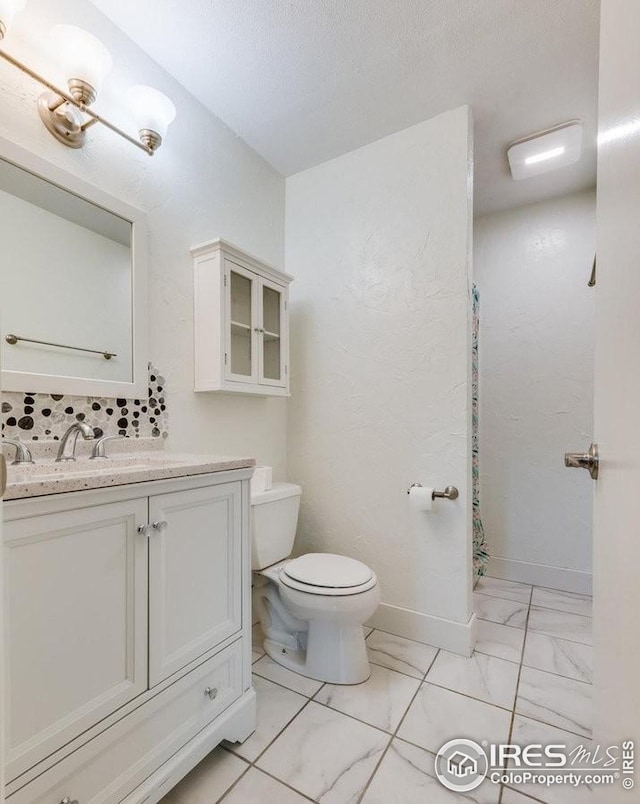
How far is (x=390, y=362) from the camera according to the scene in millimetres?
1938

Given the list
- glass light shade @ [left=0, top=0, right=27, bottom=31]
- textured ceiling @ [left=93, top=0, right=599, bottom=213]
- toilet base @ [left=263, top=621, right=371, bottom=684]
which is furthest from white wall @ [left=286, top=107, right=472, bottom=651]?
glass light shade @ [left=0, top=0, right=27, bottom=31]

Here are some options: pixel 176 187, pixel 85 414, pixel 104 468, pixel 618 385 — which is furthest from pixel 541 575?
pixel 176 187

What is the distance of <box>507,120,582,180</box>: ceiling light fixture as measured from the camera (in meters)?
1.85

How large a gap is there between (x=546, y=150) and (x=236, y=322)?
1.78 metres

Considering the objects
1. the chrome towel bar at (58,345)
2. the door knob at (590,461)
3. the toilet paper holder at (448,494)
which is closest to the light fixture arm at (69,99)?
the chrome towel bar at (58,345)

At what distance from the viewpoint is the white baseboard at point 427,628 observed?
1695 mm

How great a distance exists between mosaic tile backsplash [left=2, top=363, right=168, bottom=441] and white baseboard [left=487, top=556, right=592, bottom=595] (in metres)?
2.25

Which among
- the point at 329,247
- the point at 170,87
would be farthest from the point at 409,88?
the point at 170,87

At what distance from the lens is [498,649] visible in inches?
67.9

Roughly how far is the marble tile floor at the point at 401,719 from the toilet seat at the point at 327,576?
0.39 metres

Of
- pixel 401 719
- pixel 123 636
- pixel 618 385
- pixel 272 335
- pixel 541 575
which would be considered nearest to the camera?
pixel 618 385

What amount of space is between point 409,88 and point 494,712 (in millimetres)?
2448

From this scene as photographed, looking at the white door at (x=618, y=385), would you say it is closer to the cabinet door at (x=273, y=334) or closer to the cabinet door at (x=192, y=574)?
the cabinet door at (x=192, y=574)

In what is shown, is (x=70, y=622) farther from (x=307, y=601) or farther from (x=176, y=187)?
(x=176, y=187)
